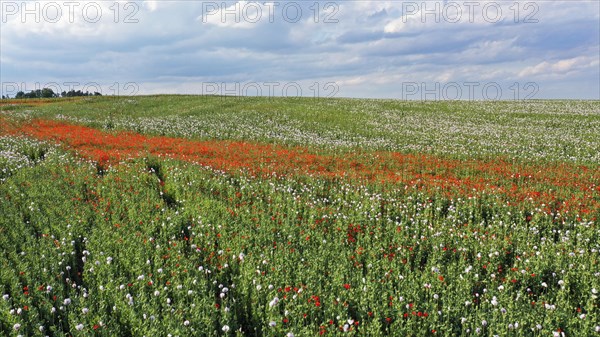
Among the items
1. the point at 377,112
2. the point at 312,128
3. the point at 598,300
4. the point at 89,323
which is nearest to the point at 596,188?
the point at 598,300

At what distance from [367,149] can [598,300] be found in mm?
17529

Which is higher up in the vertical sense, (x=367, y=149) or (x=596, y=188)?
(x=367, y=149)

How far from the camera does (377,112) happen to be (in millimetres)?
44094

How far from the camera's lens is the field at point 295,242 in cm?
586

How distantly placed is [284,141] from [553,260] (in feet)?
65.0

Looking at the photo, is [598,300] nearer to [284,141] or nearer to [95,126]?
[284,141]

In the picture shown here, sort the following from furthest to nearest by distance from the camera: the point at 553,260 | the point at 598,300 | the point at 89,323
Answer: the point at 553,260 < the point at 598,300 < the point at 89,323

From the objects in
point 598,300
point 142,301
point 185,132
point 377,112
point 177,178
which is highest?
point 377,112

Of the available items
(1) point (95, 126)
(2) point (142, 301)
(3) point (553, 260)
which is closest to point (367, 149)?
(3) point (553, 260)

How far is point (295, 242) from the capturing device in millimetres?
9023

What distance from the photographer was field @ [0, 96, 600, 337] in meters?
5.86

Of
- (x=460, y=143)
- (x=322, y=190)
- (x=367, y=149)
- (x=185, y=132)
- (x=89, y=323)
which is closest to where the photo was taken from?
(x=89, y=323)

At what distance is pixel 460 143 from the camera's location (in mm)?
26234

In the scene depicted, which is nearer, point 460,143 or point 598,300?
point 598,300
